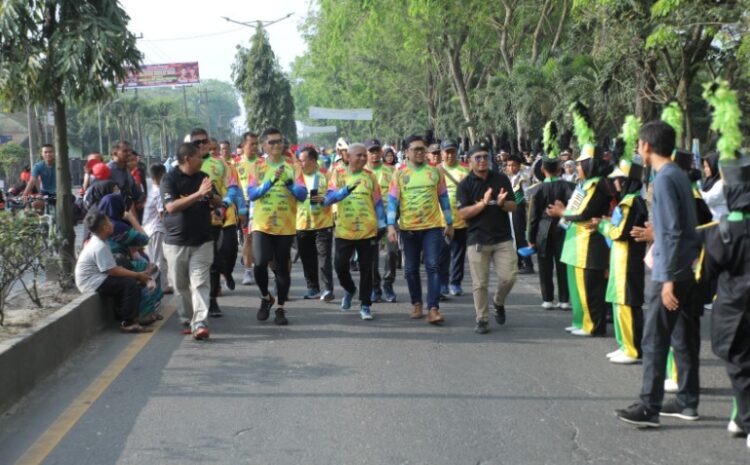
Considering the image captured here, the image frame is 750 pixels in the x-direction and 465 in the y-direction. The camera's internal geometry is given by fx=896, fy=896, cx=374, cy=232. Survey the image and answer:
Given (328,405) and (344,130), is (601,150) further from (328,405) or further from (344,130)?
(344,130)

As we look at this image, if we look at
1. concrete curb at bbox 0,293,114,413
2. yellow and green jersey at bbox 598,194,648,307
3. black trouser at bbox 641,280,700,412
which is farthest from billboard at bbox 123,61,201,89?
black trouser at bbox 641,280,700,412

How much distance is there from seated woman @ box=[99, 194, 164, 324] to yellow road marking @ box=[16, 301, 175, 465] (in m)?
0.47

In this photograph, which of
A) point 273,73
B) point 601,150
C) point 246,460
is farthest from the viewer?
point 273,73

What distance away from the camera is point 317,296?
11.2m

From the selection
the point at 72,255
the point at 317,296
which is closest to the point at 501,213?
the point at 317,296

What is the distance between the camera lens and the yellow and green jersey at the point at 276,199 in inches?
368

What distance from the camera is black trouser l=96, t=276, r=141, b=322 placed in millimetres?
8953

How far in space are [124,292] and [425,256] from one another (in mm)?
3097

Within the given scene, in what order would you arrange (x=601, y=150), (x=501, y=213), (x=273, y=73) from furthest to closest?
(x=273, y=73), (x=501, y=213), (x=601, y=150)

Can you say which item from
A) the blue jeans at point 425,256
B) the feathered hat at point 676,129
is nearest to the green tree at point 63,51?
the blue jeans at point 425,256

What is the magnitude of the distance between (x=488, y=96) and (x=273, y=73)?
42.0 meters

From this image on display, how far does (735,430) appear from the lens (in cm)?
545

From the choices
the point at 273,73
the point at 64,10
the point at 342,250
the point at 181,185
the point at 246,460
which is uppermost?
the point at 273,73

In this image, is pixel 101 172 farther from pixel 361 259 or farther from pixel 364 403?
pixel 364 403
